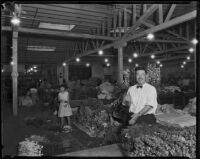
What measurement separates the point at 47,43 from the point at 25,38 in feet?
6.25

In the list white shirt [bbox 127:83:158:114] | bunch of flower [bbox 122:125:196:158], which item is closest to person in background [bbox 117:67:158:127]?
white shirt [bbox 127:83:158:114]

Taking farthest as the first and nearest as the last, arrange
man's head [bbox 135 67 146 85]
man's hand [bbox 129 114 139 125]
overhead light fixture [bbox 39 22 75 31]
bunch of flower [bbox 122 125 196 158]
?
overhead light fixture [bbox 39 22 75 31]
man's head [bbox 135 67 146 85]
man's hand [bbox 129 114 139 125]
bunch of flower [bbox 122 125 196 158]

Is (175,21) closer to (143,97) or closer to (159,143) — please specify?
(143,97)

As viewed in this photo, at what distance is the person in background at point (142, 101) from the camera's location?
407 cm

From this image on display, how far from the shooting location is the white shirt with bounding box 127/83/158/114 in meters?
4.09

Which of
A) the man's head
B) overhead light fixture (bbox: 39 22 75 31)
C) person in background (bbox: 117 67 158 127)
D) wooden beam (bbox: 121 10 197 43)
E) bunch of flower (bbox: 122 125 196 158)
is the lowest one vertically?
bunch of flower (bbox: 122 125 196 158)

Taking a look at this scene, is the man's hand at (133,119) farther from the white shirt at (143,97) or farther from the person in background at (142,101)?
the white shirt at (143,97)

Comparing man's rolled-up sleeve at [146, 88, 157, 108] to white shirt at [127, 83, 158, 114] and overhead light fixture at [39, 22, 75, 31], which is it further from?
overhead light fixture at [39, 22, 75, 31]

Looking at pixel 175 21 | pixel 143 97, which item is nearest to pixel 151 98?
pixel 143 97

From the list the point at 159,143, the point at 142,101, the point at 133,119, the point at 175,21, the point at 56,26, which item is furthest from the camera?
the point at 56,26

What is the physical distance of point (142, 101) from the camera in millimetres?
4164

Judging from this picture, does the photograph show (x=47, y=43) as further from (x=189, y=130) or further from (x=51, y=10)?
(x=189, y=130)

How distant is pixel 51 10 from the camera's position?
8633mm

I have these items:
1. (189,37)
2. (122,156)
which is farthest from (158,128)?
(189,37)
